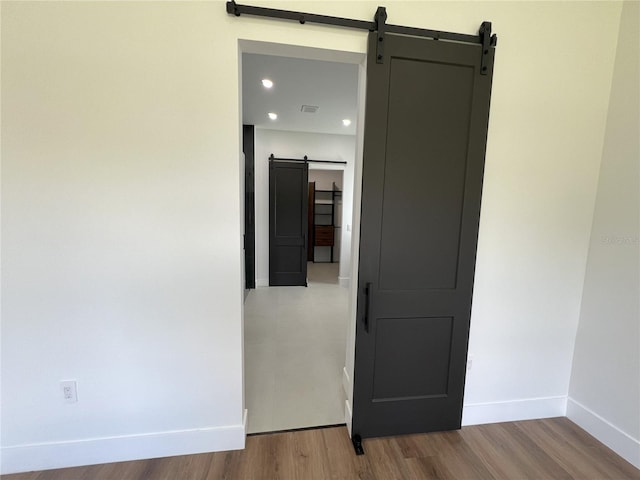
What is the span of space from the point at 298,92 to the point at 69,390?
316cm

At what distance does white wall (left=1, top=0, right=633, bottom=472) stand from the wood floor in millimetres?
88

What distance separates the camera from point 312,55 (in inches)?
60.7

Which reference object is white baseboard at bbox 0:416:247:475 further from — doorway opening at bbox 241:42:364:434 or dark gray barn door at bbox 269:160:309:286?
dark gray barn door at bbox 269:160:309:286

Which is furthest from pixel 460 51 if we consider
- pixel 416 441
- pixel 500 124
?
pixel 416 441

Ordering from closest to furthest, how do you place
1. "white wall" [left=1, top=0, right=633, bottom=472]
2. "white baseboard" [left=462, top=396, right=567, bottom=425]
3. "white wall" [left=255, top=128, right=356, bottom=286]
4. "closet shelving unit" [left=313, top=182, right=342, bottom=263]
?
"white wall" [left=1, top=0, right=633, bottom=472] → "white baseboard" [left=462, top=396, right=567, bottom=425] → "white wall" [left=255, top=128, right=356, bottom=286] → "closet shelving unit" [left=313, top=182, right=342, bottom=263]

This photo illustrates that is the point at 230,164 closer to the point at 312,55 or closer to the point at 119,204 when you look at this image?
the point at 119,204

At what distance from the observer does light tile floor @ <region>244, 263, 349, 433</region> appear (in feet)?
6.48

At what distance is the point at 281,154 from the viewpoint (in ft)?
15.9

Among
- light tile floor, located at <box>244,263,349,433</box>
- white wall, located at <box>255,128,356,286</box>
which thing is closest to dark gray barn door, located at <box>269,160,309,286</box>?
white wall, located at <box>255,128,356,286</box>

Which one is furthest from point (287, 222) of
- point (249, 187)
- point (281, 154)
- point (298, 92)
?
point (298, 92)

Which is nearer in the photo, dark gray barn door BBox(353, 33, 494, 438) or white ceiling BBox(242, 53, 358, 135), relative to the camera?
dark gray barn door BBox(353, 33, 494, 438)

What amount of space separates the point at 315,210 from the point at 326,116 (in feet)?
12.7

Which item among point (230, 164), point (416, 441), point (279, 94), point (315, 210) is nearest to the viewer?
point (230, 164)

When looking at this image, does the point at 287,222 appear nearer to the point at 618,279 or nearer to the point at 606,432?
the point at 618,279
